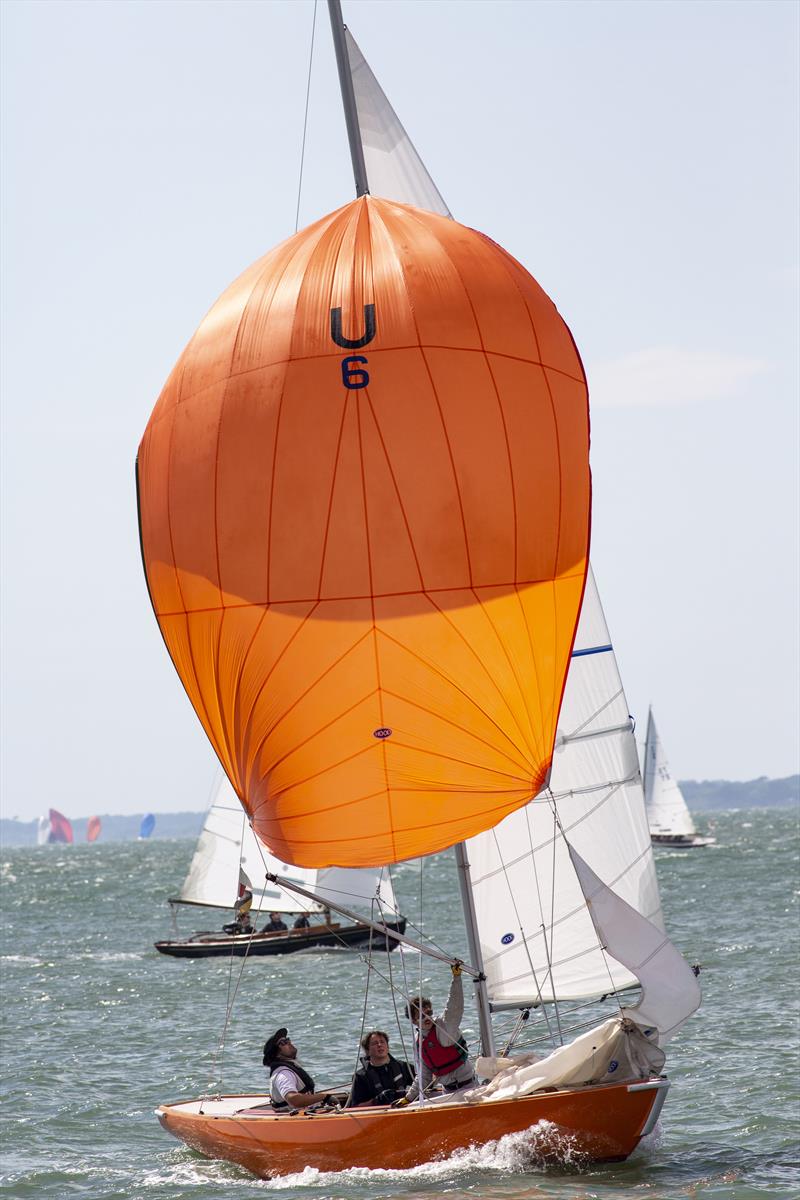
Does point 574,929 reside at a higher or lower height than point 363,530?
lower

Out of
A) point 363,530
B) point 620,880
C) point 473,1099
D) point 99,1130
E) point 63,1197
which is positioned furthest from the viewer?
point 99,1130

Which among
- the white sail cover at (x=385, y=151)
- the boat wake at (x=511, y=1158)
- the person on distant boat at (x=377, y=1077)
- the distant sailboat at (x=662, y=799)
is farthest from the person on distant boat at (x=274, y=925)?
the distant sailboat at (x=662, y=799)

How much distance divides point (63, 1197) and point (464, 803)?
4949 mm

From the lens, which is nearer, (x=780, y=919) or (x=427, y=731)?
(x=427, y=731)

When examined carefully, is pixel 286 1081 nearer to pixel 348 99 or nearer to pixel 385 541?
pixel 385 541

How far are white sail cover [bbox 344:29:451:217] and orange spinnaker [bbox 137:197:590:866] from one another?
9.10 feet

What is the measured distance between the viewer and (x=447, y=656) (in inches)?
464

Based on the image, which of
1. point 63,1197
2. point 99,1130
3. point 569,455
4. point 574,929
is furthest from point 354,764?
point 99,1130

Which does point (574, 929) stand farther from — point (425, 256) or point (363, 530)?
point (425, 256)

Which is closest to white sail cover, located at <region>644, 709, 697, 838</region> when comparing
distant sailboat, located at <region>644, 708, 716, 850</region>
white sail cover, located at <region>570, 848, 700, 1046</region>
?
distant sailboat, located at <region>644, 708, 716, 850</region>

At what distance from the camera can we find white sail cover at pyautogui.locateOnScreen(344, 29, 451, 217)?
14617mm

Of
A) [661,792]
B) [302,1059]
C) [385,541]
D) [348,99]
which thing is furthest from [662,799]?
[385,541]

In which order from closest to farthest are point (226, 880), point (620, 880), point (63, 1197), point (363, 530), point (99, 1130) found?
point (363, 530) < point (63, 1197) < point (620, 880) < point (99, 1130) < point (226, 880)

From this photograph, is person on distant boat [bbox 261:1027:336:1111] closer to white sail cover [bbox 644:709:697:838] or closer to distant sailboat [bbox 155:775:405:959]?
distant sailboat [bbox 155:775:405:959]
